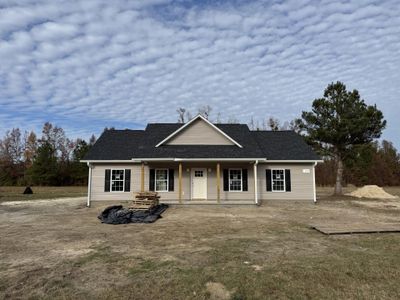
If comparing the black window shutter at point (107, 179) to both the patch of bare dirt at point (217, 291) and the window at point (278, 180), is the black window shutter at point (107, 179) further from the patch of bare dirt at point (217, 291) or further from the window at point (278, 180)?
the patch of bare dirt at point (217, 291)

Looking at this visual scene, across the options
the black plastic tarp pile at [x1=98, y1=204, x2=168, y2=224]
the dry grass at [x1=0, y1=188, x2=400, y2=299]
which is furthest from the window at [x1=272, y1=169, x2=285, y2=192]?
the black plastic tarp pile at [x1=98, y1=204, x2=168, y2=224]

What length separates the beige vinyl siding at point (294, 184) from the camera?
17703mm

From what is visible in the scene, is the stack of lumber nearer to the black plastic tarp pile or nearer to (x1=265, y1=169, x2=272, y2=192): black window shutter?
the black plastic tarp pile

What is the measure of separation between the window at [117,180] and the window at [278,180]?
355 inches

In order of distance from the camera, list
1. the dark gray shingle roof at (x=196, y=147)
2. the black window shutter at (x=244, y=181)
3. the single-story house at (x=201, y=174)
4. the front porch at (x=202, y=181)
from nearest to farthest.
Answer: the dark gray shingle roof at (x=196, y=147) < the single-story house at (x=201, y=174) < the front porch at (x=202, y=181) < the black window shutter at (x=244, y=181)

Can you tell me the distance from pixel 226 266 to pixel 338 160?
19686 millimetres

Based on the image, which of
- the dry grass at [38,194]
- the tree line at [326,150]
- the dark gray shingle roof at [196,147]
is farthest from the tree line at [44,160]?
the dark gray shingle roof at [196,147]

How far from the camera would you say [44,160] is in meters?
43.2

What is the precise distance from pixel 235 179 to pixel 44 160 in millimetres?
35543

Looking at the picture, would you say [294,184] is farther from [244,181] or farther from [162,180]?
[162,180]

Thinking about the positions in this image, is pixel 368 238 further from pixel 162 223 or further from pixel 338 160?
pixel 338 160

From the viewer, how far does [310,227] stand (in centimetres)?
1011

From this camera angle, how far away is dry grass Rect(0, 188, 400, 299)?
471 centimetres

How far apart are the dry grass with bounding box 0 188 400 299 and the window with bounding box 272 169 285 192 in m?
6.96
